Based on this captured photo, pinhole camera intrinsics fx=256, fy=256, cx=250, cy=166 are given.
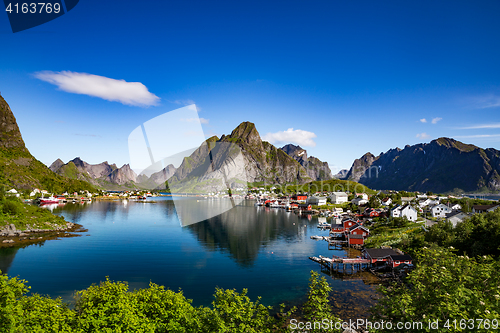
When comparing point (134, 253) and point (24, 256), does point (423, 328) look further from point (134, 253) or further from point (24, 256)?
point (24, 256)

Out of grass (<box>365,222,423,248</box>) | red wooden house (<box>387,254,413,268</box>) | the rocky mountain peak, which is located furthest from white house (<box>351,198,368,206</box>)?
the rocky mountain peak

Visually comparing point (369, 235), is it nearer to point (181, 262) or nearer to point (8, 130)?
point (181, 262)

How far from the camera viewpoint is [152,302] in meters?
14.5

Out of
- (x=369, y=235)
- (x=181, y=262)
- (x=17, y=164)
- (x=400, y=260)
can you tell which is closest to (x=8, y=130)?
(x=17, y=164)

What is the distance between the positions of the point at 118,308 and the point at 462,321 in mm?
15179

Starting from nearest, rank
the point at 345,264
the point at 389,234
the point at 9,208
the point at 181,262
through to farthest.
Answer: the point at 181,262 → the point at 345,264 → the point at 389,234 → the point at 9,208

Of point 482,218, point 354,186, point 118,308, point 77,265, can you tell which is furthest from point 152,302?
point 354,186

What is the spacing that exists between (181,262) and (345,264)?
2403 centimetres

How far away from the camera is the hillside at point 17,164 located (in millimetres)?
114688

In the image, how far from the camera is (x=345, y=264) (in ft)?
124

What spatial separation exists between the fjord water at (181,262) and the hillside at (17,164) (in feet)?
284

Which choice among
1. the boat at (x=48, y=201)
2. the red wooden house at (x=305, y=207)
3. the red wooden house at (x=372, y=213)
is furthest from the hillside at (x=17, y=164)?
the red wooden house at (x=372, y=213)

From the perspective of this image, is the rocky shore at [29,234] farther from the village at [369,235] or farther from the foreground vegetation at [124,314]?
the village at [369,235]

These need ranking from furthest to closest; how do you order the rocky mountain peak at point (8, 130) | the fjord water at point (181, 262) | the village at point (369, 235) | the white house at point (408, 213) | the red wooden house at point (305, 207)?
the rocky mountain peak at point (8, 130), the red wooden house at point (305, 207), the white house at point (408, 213), the village at point (369, 235), the fjord water at point (181, 262)
